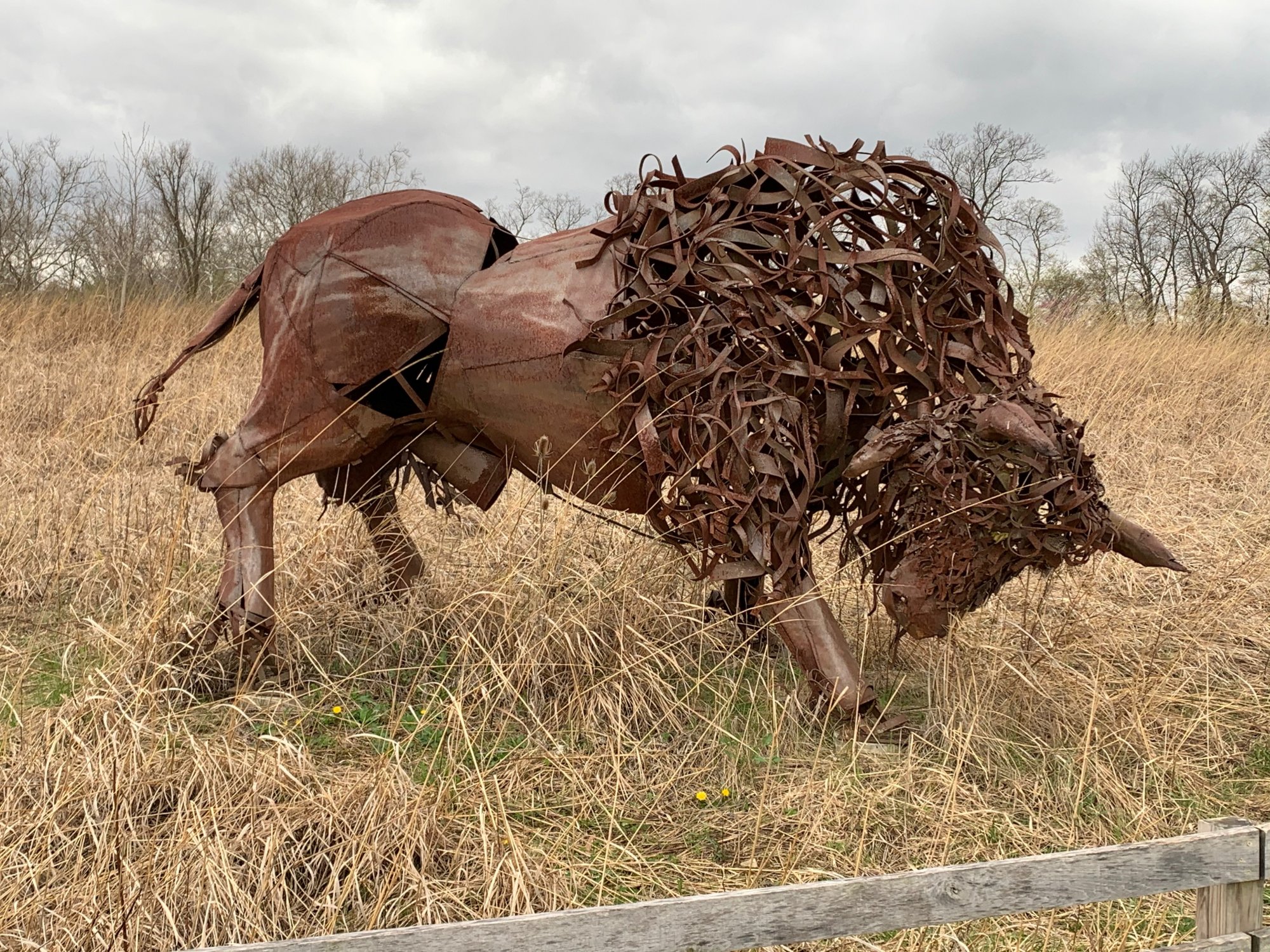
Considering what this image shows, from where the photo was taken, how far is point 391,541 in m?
3.75

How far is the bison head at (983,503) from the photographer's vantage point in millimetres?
2469

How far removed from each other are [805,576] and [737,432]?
0.45m

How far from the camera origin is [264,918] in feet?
6.56

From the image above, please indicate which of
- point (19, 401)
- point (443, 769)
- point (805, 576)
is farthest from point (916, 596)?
point (19, 401)

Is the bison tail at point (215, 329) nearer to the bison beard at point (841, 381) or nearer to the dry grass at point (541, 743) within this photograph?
the dry grass at point (541, 743)

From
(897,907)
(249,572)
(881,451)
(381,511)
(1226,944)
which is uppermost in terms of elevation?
(881,451)

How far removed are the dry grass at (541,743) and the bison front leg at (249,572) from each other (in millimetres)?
128

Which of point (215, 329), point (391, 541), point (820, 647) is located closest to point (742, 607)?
point (820, 647)

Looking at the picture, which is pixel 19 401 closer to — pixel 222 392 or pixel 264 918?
pixel 222 392

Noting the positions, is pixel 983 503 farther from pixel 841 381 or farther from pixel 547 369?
pixel 547 369

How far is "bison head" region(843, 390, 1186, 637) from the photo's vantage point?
2.47m

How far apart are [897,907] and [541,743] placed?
1.35 metres

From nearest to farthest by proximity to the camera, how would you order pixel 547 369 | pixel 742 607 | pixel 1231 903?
pixel 1231 903 < pixel 547 369 < pixel 742 607

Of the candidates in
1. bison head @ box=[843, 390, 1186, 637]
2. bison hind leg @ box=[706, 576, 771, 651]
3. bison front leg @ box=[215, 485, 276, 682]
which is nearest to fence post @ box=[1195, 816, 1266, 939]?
bison head @ box=[843, 390, 1186, 637]
